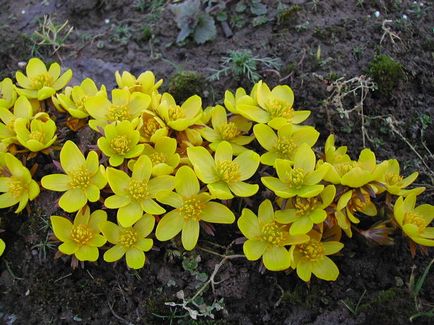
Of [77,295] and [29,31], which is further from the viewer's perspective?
[29,31]

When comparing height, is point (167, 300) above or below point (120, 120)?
below

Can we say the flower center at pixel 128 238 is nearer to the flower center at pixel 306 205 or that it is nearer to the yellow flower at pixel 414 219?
the flower center at pixel 306 205

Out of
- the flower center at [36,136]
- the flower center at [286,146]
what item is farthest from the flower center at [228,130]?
the flower center at [36,136]

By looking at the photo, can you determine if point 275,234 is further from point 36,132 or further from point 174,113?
point 36,132

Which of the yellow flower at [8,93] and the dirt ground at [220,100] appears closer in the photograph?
the dirt ground at [220,100]

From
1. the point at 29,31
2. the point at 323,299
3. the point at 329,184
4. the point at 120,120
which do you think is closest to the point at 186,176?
the point at 120,120

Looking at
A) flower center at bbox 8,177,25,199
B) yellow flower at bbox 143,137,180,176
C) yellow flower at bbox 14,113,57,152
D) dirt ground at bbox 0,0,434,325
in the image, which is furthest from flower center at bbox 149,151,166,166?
flower center at bbox 8,177,25,199

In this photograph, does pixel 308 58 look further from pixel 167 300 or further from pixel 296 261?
pixel 167 300
